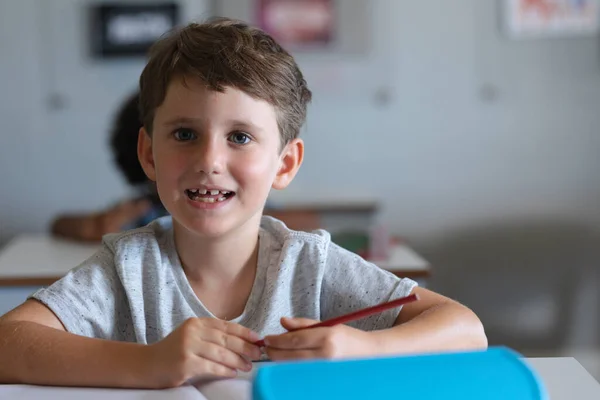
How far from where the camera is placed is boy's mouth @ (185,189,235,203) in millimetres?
1027

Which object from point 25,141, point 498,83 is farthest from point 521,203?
point 25,141

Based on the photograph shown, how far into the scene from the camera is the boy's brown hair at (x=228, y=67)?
1.06 m

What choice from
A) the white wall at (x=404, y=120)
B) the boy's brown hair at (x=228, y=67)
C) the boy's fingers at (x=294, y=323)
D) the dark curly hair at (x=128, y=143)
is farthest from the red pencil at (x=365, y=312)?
the white wall at (x=404, y=120)

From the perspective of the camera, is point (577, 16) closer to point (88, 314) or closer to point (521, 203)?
point (521, 203)

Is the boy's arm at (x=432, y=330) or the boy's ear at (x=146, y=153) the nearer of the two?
the boy's arm at (x=432, y=330)

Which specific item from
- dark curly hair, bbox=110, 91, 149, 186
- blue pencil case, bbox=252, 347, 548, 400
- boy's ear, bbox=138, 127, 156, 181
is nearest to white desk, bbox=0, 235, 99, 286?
dark curly hair, bbox=110, 91, 149, 186

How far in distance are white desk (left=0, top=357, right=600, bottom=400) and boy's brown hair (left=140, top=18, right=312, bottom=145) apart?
385 mm

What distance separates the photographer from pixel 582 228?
3842 mm

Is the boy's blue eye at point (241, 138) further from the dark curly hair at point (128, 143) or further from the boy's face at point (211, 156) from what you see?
the dark curly hair at point (128, 143)

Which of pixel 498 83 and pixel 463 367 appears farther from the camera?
pixel 498 83

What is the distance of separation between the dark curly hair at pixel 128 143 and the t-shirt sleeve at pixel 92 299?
51.8 inches

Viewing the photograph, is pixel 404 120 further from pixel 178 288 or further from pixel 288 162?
pixel 178 288

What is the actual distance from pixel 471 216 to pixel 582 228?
0.51 m

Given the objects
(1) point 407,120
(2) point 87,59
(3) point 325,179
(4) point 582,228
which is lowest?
(4) point 582,228
